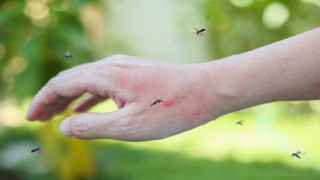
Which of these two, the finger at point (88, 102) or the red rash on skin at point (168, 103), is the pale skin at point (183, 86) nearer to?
the red rash on skin at point (168, 103)

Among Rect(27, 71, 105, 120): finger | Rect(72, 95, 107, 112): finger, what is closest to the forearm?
Rect(27, 71, 105, 120): finger

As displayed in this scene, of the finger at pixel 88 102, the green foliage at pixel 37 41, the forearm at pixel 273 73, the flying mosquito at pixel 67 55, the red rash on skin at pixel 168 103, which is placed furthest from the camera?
the green foliage at pixel 37 41

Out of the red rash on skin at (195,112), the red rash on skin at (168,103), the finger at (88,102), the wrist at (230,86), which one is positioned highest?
the finger at (88,102)

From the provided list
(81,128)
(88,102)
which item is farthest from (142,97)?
(88,102)

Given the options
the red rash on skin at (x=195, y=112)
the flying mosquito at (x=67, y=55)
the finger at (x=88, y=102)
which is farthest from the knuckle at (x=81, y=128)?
the flying mosquito at (x=67, y=55)

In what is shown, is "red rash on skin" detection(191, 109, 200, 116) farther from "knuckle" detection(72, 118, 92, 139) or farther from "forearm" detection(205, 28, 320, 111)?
"knuckle" detection(72, 118, 92, 139)

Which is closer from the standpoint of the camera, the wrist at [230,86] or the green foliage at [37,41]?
the wrist at [230,86]
